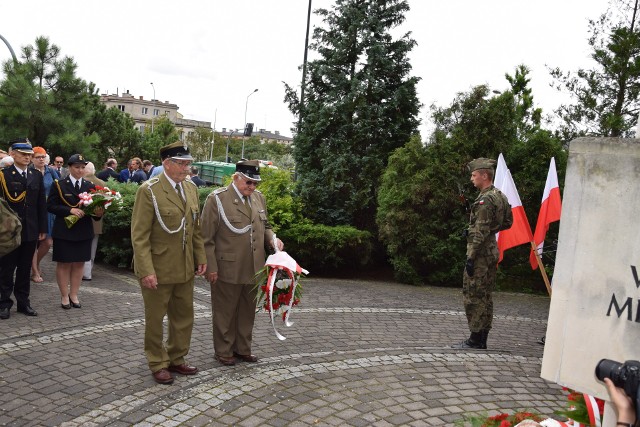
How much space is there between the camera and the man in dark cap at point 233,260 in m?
5.55

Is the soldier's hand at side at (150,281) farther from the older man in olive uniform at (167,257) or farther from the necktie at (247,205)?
the necktie at (247,205)

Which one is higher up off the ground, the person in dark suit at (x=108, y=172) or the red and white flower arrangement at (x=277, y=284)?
the person in dark suit at (x=108, y=172)

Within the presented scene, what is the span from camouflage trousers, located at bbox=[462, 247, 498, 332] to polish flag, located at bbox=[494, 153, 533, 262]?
60 centimetres

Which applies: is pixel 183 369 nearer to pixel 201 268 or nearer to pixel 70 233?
pixel 201 268

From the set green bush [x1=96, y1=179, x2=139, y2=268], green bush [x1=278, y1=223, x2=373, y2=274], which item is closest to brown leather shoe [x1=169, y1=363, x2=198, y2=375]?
green bush [x1=96, y1=179, x2=139, y2=268]

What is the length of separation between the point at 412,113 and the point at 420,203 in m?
3.12

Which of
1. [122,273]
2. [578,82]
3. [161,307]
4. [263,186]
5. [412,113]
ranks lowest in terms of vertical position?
[122,273]

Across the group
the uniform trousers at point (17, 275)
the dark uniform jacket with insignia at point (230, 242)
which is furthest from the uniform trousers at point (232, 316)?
the uniform trousers at point (17, 275)

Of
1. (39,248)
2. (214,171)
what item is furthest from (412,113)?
(214,171)

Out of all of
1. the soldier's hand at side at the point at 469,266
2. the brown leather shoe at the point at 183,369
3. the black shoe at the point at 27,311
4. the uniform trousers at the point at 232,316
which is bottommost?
the black shoe at the point at 27,311

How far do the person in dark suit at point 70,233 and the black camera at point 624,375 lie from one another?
21.4 feet

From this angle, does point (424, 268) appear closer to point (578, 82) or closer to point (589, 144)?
point (578, 82)

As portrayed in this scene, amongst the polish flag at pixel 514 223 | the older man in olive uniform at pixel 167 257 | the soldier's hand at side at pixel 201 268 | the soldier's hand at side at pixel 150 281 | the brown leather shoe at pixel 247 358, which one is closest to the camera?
the soldier's hand at side at pixel 150 281

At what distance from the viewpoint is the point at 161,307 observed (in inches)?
199
